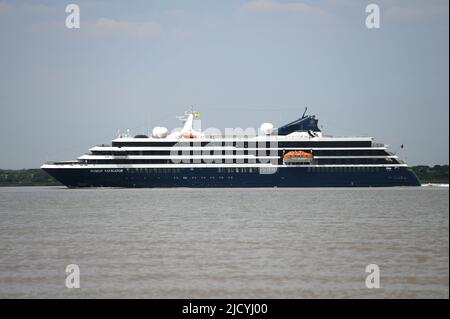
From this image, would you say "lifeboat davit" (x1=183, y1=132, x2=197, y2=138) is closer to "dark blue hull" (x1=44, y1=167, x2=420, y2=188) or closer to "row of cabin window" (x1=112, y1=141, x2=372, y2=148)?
"row of cabin window" (x1=112, y1=141, x2=372, y2=148)

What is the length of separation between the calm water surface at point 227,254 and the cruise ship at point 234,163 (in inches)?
1671

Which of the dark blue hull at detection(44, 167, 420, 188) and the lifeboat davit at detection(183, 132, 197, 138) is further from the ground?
the lifeboat davit at detection(183, 132, 197, 138)

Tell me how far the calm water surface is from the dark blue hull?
4224 cm

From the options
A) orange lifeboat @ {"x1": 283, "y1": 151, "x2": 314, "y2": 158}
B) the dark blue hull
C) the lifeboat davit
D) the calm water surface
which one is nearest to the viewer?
the calm water surface

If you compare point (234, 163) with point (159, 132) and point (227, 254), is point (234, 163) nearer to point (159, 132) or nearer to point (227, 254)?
point (159, 132)

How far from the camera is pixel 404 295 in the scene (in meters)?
19.0

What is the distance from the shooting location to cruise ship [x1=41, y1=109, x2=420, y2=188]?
289 feet

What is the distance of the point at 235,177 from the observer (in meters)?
89.6

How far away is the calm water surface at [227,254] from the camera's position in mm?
20234

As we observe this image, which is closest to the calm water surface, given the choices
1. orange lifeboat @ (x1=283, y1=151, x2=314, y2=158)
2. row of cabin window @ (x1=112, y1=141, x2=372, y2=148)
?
orange lifeboat @ (x1=283, y1=151, x2=314, y2=158)

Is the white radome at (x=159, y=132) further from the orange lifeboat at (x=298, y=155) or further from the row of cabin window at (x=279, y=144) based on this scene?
the orange lifeboat at (x=298, y=155)

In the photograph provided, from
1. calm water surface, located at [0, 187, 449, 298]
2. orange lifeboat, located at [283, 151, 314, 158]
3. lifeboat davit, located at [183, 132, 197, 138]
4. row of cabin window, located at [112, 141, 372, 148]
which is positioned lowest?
calm water surface, located at [0, 187, 449, 298]

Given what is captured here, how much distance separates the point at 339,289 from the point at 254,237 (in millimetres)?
12055

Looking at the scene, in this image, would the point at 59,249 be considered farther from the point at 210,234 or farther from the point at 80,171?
the point at 80,171
